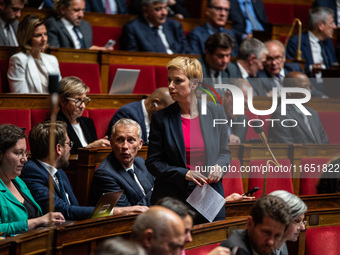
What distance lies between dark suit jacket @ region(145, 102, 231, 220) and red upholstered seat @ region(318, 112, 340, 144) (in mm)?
1304

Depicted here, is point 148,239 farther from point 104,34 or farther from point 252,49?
point 104,34

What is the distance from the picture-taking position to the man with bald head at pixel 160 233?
3.35ft

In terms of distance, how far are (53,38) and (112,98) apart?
1.74 feet

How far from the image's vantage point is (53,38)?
2.75 meters

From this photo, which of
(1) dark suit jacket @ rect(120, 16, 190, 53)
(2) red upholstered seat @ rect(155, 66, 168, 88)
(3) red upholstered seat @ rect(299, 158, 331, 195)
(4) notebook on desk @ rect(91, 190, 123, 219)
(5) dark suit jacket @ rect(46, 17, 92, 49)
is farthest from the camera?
(1) dark suit jacket @ rect(120, 16, 190, 53)

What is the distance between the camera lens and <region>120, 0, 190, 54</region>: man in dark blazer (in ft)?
9.93

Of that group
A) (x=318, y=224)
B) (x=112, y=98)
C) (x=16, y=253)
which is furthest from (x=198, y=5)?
(x=16, y=253)

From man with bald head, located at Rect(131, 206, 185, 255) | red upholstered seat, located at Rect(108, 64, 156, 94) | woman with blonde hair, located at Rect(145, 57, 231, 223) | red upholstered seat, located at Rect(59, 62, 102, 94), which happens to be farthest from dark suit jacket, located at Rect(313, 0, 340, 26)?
man with bald head, located at Rect(131, 206, 185, 255)

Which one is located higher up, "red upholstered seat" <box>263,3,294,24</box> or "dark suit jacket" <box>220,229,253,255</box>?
"red upholstered seat" <box>263,3,294,24</box>

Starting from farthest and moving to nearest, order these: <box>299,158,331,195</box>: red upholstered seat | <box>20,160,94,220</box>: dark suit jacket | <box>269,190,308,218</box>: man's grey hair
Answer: <box>299,158,331,195</box>: red upholstered seat
<box>20,160,94,220</box>: dark suit jacket
<box>269,190,308,218</box>: man's grey hair

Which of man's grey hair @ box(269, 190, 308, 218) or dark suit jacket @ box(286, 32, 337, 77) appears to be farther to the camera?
dark suit jacket @ box(286, 32, 337, 77)

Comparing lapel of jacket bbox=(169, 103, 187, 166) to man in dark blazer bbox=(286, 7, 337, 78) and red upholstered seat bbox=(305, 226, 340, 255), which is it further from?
man in dark blazer bbox=(286, 7, 337, 78)

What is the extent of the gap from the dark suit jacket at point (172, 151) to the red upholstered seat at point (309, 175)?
27.8 inches

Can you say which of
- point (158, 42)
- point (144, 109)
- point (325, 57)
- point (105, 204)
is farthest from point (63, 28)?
point (325, 57)
